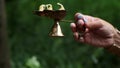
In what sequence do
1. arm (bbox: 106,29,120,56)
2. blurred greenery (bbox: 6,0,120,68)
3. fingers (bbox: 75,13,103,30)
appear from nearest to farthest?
fingers (bbox: 75,13,103,30) < arm (bbox: 106,29,120,56) < blurred greenery (bbox: 6,0,120,68)

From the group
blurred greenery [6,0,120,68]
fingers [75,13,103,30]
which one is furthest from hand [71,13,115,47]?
blurred greenery [6,0,120,68]

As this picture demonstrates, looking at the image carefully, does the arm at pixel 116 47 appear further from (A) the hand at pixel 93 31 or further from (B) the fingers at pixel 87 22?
(B) the fingers at pixel 87 22

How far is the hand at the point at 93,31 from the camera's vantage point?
3336 mm

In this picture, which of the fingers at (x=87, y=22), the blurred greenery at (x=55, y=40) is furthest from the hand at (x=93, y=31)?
the blurred greenery at (x=55, y=40)

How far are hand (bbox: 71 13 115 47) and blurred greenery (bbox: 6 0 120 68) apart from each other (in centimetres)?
301

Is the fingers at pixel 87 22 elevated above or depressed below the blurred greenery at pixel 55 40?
above

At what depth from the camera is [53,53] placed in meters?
7.32

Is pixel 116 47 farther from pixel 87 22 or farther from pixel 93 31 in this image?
pixel 87 22

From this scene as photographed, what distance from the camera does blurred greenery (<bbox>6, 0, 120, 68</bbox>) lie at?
23.2 ft

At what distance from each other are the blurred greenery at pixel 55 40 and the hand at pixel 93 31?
9.87 feet

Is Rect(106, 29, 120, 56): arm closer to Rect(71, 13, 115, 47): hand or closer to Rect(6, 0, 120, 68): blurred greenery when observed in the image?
Rect(71, 13, 115, 47): hand

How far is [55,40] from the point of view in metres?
7.74

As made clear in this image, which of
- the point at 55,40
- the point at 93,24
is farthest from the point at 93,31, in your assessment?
the point at 55,40

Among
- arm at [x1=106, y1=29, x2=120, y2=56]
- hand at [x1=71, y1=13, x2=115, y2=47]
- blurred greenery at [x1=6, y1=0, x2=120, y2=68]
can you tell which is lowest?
blurred greenery at [x1=6, y1=0, x2=120, y2=68]
